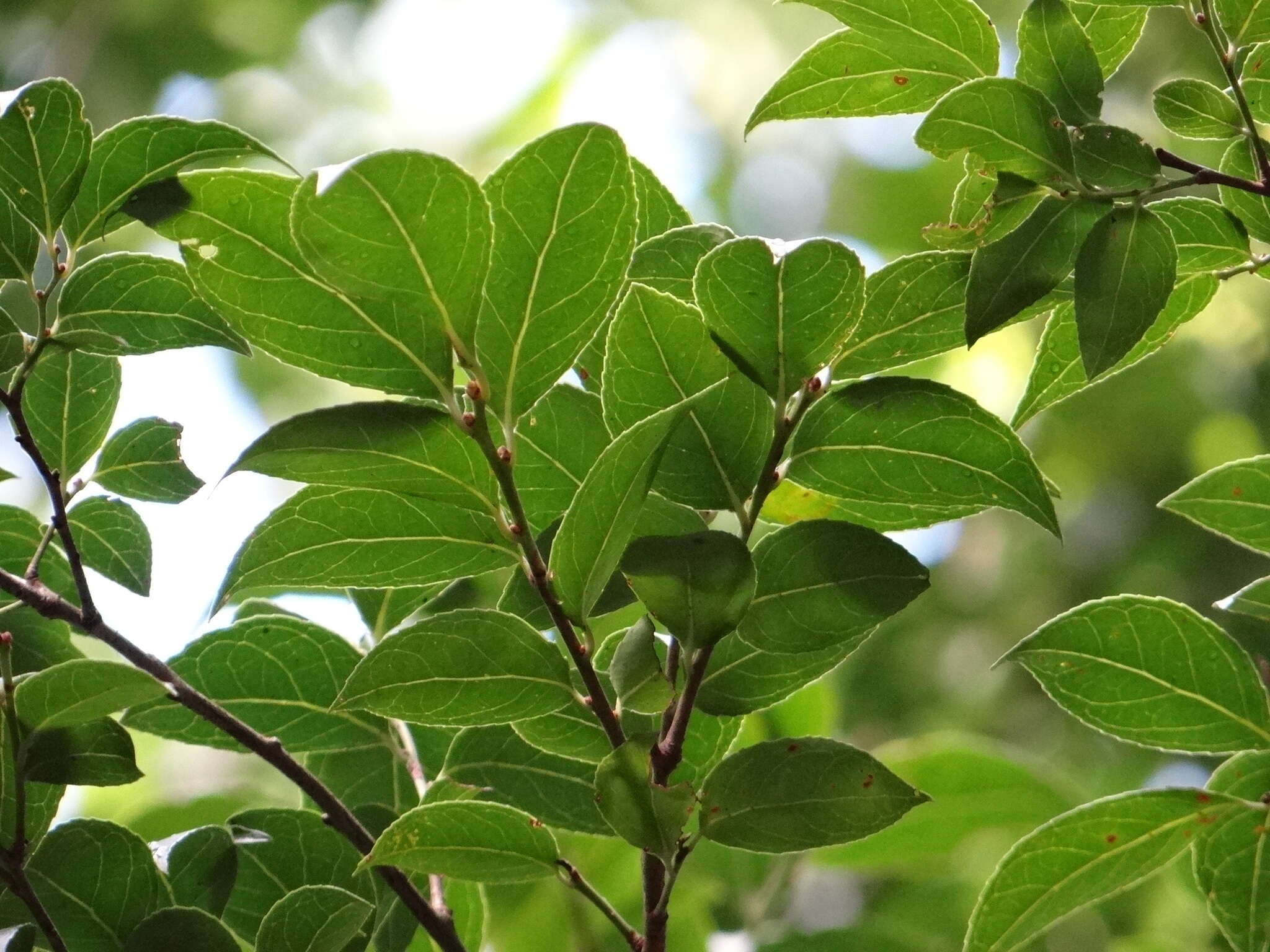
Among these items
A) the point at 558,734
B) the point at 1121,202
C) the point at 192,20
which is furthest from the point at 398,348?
the point at 192,20

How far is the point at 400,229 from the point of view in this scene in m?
0.37

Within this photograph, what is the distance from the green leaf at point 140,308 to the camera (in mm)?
477

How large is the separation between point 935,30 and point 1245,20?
0.12 metres

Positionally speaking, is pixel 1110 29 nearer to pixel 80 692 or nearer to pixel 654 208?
pixel 654 208

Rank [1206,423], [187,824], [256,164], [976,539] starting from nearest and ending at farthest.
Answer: [187,824]
[1206,423]
[976,539]
[256,164]

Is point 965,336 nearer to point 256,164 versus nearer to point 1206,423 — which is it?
point 1206,423

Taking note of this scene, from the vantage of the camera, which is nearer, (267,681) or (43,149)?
(43,149)

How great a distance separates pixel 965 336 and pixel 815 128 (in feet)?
9.66

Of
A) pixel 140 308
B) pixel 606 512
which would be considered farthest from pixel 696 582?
pixel 140 308

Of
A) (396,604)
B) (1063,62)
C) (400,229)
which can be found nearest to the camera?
(400,229)

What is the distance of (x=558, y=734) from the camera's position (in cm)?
48

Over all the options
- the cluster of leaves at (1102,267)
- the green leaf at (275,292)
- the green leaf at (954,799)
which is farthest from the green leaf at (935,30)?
the green leaf at (954,799)

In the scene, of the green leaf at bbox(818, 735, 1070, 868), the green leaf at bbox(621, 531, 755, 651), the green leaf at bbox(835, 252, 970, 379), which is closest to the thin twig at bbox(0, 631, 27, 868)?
the green leaf at bbox(621, 531, 755, 651)

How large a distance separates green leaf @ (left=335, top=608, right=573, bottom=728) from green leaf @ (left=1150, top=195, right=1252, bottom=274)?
31 cm
